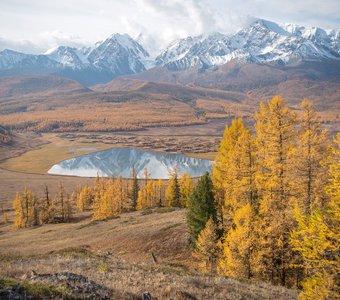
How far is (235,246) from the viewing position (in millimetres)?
24891

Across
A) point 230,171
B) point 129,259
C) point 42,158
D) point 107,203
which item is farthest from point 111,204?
point 42,158

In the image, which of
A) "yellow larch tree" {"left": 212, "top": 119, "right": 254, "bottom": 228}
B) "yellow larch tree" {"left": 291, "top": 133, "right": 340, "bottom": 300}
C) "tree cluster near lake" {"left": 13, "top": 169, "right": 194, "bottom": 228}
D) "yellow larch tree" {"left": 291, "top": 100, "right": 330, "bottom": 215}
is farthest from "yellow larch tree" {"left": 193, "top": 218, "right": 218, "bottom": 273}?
"tree cluster near lake" {"left": 13, "top": 169, "right": 194, "bottom": 228}

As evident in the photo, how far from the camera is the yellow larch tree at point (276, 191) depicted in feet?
75.3

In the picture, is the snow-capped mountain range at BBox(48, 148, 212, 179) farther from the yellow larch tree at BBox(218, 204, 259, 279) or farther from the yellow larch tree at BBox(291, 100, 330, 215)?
the yellow larch tree at BBox(291, 100, 330, 215)

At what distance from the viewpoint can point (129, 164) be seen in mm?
154250

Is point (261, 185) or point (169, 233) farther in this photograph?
point (169, 233)

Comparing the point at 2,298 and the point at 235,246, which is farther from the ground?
the point at 2,298

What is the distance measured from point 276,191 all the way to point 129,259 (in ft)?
61.9

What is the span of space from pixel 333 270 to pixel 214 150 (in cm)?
16843

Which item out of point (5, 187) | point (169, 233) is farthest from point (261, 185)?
point (5, 187)

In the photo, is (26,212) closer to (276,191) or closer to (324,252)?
(276,191)

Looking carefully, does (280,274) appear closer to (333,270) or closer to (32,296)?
(333,270)

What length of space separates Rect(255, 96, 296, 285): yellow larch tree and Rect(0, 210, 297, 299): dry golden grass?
4.01m

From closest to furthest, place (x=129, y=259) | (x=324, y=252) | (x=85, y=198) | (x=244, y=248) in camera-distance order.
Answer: (x=324, y=252) < (x=244, y=248) < (x=129, y=259) < (x=85, y=198)
